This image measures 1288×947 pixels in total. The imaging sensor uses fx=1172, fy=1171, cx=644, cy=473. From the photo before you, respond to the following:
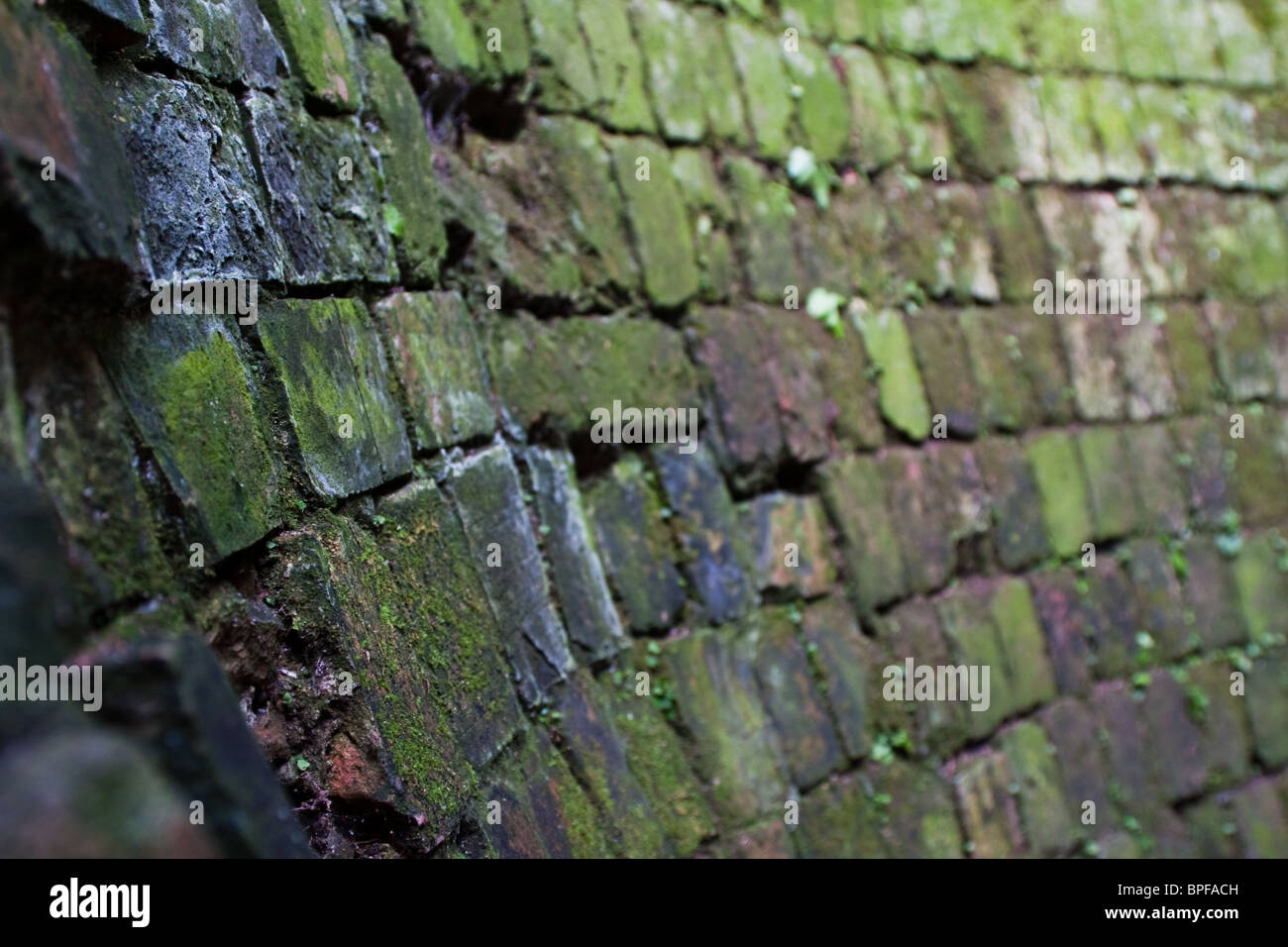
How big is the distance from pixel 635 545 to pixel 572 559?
29 cm

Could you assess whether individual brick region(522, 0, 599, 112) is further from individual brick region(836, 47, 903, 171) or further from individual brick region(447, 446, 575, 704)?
individual brick region(836, 47, 903, 171)

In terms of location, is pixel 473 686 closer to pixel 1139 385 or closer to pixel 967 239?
pixel 967 239

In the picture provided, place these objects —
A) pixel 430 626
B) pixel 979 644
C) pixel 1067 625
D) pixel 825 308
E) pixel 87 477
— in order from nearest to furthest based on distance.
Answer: pixel 87 477, pixel 430 626, pixel 825 308, pixel 979 644, pixel 1067 625

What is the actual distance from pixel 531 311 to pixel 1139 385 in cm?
302

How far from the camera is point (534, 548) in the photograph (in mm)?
2695

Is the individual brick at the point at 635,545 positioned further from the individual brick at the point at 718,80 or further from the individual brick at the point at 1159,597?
the individual brick at the point at 1159,597

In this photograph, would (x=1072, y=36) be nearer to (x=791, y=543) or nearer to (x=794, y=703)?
(x=791, y=543)

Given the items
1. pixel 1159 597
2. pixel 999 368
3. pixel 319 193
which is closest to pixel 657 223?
pixel 319 193

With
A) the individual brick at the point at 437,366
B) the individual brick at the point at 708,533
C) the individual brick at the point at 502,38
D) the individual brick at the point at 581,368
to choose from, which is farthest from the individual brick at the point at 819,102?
the individual brick at the point at 437,366

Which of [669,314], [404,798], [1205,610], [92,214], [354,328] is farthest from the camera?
[1205,610]

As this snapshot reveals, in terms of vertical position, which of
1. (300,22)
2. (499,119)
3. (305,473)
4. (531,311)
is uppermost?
(499,119)

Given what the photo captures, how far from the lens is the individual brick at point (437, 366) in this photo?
95.2 inches

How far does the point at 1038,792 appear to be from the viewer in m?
4.02

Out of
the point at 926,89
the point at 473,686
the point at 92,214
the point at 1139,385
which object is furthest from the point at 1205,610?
the point at 92,214
